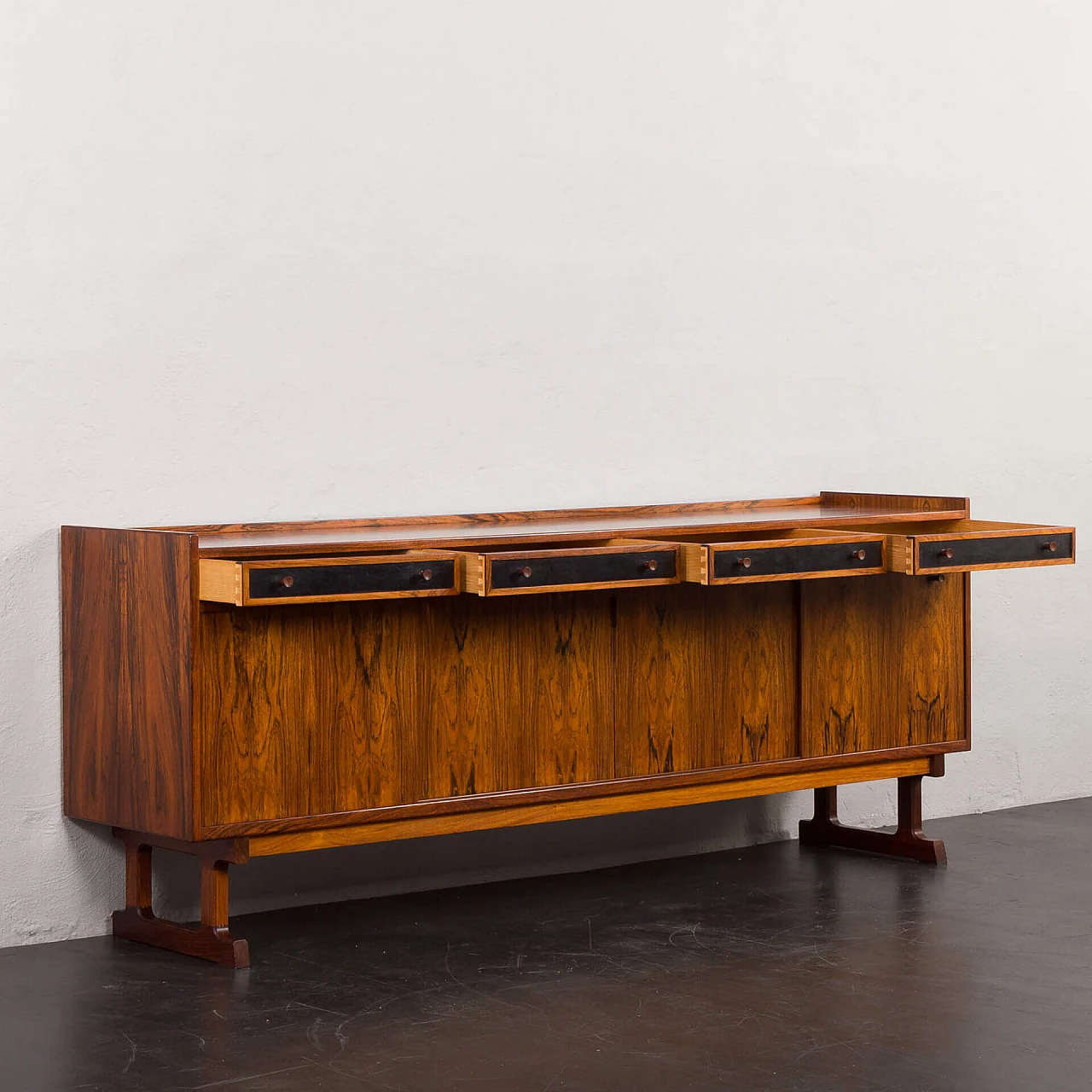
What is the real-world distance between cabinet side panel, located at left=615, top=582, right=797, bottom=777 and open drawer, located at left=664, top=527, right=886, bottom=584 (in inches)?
10.3

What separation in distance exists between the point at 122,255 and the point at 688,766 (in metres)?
2.06

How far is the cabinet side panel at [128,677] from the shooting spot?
4305 millimetres

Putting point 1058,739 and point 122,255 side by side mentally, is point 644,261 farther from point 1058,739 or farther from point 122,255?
point 1058,739

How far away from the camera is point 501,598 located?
15.7 ft

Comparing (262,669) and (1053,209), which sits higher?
(1053,209)

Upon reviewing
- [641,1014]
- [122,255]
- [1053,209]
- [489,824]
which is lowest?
[641,1014]

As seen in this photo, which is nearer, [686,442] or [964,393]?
[686,442]

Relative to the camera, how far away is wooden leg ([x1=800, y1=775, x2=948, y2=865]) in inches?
222

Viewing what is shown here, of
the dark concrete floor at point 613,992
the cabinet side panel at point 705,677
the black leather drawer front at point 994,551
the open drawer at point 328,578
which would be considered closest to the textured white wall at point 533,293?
the dark concrete floor at point 613,992

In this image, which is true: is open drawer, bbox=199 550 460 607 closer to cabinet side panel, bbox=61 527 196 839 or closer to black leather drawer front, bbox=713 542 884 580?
cabinet side panel, bbox=61 527 196 839

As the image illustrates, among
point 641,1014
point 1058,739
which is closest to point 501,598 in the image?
point 641,1014

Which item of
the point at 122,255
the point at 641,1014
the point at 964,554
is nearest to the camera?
the point at 641,1014

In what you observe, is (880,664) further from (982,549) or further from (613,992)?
(613,992)

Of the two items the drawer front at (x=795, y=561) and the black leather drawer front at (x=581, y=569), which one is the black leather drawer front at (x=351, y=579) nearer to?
the black leather drawer front at (x=581, y=569)
